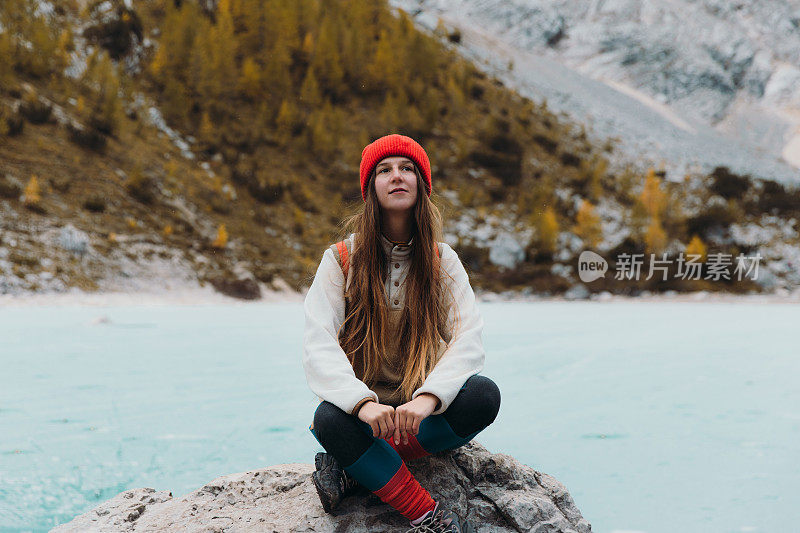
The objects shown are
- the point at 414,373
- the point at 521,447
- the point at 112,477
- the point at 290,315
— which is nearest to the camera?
the point at 414,373

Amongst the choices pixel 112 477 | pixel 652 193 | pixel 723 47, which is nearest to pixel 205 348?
pixel 112 477

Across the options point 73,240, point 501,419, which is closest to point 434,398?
point 501,419

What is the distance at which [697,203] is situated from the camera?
29484 millimetres

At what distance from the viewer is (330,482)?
1.51m

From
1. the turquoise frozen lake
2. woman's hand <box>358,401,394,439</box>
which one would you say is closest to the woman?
woman's hand <box>358,401,394,439</box>

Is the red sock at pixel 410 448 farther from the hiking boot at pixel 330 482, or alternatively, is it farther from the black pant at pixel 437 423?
the hiking boot at pixel 330 482

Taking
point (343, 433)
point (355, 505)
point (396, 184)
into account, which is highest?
point (396, 184)

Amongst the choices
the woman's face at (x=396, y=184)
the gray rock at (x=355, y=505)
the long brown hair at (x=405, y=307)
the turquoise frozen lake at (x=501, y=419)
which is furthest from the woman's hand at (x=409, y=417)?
the turquoise frozen lake at (x=501, y=419)

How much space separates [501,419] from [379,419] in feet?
10.4

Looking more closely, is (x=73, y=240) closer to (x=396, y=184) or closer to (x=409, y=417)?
(x=396, y=184)

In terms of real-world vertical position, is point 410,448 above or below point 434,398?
below

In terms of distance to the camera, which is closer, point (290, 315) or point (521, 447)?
point (521, 447)

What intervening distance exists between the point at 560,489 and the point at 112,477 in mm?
2194

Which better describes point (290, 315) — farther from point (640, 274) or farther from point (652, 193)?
point (652, 193)
